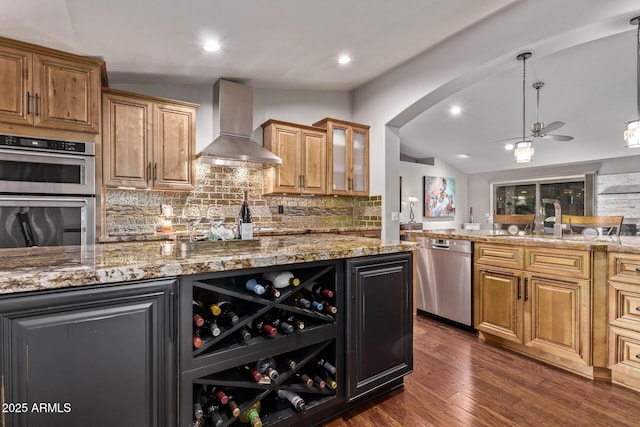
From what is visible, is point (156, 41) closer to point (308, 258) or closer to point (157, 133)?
point (157, 133)

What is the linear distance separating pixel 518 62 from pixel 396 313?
105 inches

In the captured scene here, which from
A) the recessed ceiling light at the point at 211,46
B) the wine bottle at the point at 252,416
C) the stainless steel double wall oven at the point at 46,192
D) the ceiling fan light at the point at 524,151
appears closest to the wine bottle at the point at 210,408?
the wine bottle at the point at 252,416

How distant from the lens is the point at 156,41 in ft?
8.95

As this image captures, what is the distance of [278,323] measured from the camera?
1605 mm

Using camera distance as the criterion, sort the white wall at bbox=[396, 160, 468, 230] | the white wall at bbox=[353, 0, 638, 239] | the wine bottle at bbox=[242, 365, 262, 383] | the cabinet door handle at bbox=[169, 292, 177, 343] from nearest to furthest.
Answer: the cabinet door handle at bbox=[169, 292, 177, 343], the wine bottle at bbox=[242, 365, 262, 383], the white wall at bbox=[353, 0, 638, 239], the white wall at bbox=[396, 160, 468, 230]

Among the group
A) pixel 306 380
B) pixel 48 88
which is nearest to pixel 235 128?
pixel 48 88

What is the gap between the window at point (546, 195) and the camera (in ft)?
23.1

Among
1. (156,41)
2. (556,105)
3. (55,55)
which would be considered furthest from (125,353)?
(556,105)

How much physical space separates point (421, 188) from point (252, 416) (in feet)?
25.0

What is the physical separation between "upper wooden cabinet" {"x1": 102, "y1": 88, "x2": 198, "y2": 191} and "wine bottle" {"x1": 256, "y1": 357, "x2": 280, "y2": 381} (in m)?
2.48

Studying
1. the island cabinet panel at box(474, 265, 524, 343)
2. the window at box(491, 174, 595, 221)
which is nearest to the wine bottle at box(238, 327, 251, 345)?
the island cabinet panel at box(474, 265, 524, 343)

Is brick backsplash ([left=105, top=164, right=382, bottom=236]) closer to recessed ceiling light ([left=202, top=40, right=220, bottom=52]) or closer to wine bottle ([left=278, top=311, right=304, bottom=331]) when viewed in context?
recessed ceiling light ([left=202, top=40, right=220, bottom=52])

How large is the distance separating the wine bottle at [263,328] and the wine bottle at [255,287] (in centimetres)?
18

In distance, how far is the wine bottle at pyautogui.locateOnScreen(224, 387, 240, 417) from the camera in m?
1.39
